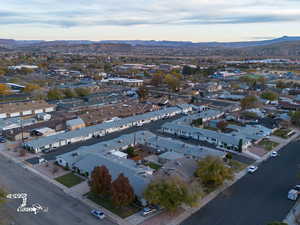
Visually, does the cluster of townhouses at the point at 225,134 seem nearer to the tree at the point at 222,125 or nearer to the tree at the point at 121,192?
the tree at the point at 222,125

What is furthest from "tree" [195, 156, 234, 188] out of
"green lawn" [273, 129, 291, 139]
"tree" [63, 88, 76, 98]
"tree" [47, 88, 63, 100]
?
"tree" [63, 88, 76, 98]

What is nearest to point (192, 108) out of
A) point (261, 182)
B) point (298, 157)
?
point (298, 157)

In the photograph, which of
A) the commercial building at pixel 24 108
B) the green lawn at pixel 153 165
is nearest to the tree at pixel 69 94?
the commercial building at pixel 24 108

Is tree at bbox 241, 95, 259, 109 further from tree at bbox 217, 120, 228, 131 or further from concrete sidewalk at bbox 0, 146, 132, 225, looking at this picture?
concrete sidewalk at bbox 0, 146, 132, 225

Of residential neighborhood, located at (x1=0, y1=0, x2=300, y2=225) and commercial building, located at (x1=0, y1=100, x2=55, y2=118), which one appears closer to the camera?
residential neighborhood, located at (x1=0, y1=0, x2=300, y2=225)

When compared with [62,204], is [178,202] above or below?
above

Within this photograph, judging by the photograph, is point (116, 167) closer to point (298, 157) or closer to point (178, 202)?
point (178, 202)

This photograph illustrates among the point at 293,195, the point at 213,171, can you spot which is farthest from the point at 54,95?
the point at 293,195

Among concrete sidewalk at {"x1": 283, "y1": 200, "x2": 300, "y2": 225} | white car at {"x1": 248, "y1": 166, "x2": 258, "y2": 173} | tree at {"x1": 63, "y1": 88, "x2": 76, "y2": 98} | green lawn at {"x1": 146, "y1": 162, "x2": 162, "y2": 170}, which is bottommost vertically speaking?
concrete sidewalk at {"x1": 283, "y1": 200, "x2": 300, "y2": 225}
